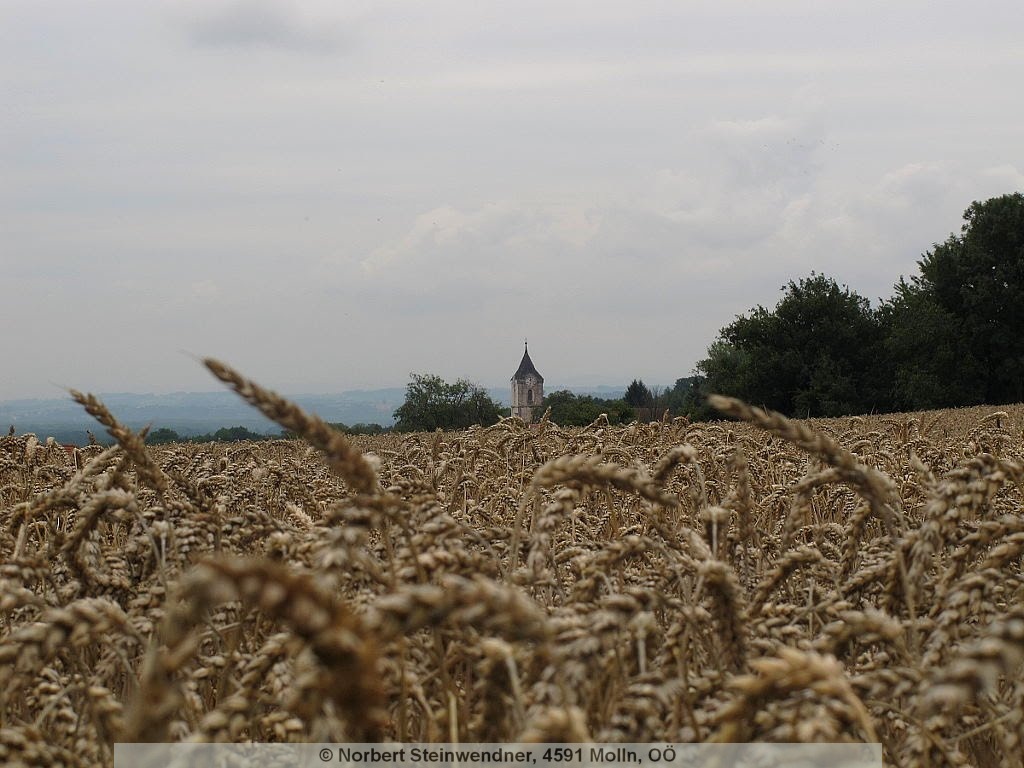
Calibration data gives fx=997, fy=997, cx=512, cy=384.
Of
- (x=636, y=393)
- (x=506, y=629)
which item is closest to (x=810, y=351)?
(x=506, y=629)

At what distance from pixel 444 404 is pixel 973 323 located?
182 ft

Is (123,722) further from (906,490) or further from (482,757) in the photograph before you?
(906,490)

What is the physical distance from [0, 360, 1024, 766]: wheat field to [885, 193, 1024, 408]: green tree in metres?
59.3

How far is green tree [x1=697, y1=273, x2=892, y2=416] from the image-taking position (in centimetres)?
6562

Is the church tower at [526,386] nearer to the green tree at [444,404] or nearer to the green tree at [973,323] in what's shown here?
the green tree at [444,404]

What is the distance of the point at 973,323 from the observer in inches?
2371

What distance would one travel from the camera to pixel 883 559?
2812 mm

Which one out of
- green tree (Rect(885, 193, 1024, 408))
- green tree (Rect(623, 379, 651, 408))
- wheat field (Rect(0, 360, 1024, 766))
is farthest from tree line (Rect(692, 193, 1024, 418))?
green tree (Rect(623, 379, 651, 408))

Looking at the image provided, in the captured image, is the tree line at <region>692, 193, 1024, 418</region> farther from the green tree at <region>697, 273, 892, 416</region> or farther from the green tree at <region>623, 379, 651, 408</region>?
the green tree at <region>623, 379, 651, 408</region>

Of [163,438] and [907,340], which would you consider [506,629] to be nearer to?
[163,438]

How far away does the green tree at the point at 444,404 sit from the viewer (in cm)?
9856

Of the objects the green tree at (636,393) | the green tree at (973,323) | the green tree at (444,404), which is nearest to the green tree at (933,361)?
the green tree at (973,323)

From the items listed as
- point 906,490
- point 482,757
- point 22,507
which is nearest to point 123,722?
point 482,757

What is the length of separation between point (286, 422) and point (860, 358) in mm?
69819
